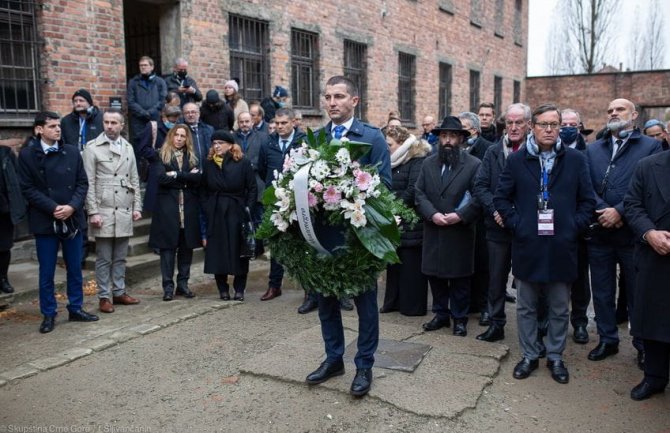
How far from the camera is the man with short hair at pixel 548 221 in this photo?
4.32 metres

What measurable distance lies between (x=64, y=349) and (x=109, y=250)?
4.88 ft

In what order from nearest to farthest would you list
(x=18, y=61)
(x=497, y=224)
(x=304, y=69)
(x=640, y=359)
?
(x=640, y=359), (x=497, y=224), (x=18, y=61), (x=304, y=69)

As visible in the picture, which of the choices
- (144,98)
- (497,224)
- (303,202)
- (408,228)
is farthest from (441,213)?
(144,98)

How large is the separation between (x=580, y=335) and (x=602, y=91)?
20648 millimetres

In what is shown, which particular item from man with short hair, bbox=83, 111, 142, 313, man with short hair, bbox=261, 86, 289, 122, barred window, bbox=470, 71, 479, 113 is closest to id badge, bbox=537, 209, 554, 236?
man with short hair, bbox=83, 111, 142, 313

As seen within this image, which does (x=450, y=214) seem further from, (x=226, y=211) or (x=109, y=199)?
(x=109, y=199)

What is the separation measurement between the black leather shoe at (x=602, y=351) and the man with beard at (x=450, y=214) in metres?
1.09

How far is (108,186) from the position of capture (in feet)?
20.7

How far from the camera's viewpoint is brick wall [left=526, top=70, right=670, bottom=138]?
74.8ft

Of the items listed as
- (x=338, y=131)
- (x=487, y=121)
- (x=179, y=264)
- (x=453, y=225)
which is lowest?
(x=179, y=264)

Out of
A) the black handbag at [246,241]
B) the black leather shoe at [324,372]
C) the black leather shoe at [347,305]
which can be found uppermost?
the black handbag at [246,241]

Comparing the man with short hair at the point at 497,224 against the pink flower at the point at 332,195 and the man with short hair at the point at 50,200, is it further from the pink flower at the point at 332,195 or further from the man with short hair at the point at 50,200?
the man with short hair at the point at 50,200

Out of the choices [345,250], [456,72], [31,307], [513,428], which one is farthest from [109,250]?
[456,72]

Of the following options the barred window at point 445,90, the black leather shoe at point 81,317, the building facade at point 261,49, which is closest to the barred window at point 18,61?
the building facade at point 261,49
